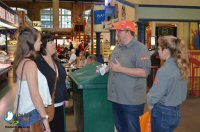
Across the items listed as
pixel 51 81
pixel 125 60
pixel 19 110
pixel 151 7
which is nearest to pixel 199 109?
pixel 151 7

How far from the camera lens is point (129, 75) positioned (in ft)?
12.2

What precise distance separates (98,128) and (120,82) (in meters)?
0.89

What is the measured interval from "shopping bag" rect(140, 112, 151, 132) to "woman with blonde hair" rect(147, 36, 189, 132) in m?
0.11

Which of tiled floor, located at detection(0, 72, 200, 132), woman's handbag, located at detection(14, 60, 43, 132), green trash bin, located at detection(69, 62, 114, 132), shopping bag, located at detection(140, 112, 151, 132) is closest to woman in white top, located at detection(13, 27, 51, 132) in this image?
woman's handbag, located at detection(14, 60, 43, 132)

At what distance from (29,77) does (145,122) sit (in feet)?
4.41

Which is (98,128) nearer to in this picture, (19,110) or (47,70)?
(47,70)

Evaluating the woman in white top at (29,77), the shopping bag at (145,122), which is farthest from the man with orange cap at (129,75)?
the woman in white top at (29,77)

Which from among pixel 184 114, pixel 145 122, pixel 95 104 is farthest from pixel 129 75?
pixel 184 114

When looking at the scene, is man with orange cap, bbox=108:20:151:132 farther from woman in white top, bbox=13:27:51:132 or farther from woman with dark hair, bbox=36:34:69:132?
woman in white top, bbox=13:27:51:132

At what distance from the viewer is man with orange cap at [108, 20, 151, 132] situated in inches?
146

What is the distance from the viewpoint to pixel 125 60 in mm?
3785

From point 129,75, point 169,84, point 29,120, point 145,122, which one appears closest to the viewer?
point 29,120

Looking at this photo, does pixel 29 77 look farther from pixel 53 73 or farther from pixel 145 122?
pixel 145 122

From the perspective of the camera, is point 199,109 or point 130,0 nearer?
point 199,109
